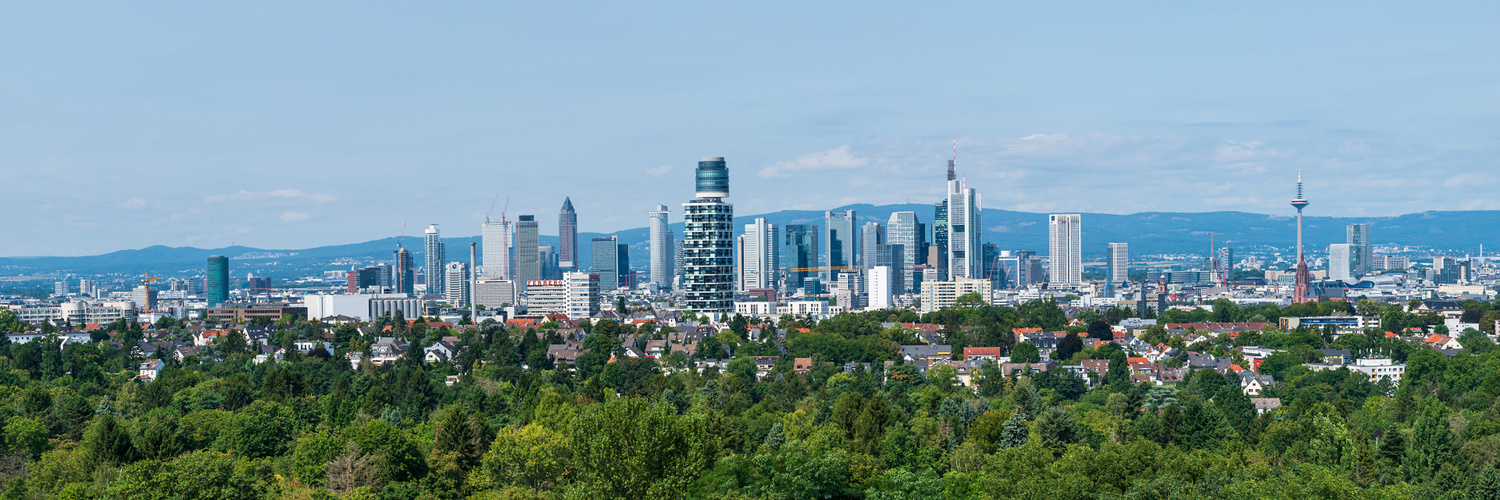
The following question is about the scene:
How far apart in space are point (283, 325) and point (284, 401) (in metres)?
58.4

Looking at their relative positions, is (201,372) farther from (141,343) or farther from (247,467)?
(247,467)

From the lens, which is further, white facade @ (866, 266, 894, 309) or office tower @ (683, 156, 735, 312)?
white facade @ (866, 266, 894, 309)

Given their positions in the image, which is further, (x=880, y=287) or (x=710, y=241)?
(x=880, y=287)

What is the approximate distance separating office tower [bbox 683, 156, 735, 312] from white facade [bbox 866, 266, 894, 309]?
47.2 m

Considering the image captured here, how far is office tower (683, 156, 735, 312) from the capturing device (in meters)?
140

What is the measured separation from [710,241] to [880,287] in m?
51.8

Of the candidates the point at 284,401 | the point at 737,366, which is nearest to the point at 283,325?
the point at 737,366

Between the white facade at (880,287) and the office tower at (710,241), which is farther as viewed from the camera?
the white facade at (880,287)

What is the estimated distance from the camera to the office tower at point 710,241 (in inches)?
5497

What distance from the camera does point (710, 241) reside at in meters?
141

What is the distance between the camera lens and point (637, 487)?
3088 cm

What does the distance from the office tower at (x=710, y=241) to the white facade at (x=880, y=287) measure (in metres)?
47.2

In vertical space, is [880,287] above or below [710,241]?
below

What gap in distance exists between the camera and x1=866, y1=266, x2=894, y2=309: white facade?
614 ft
